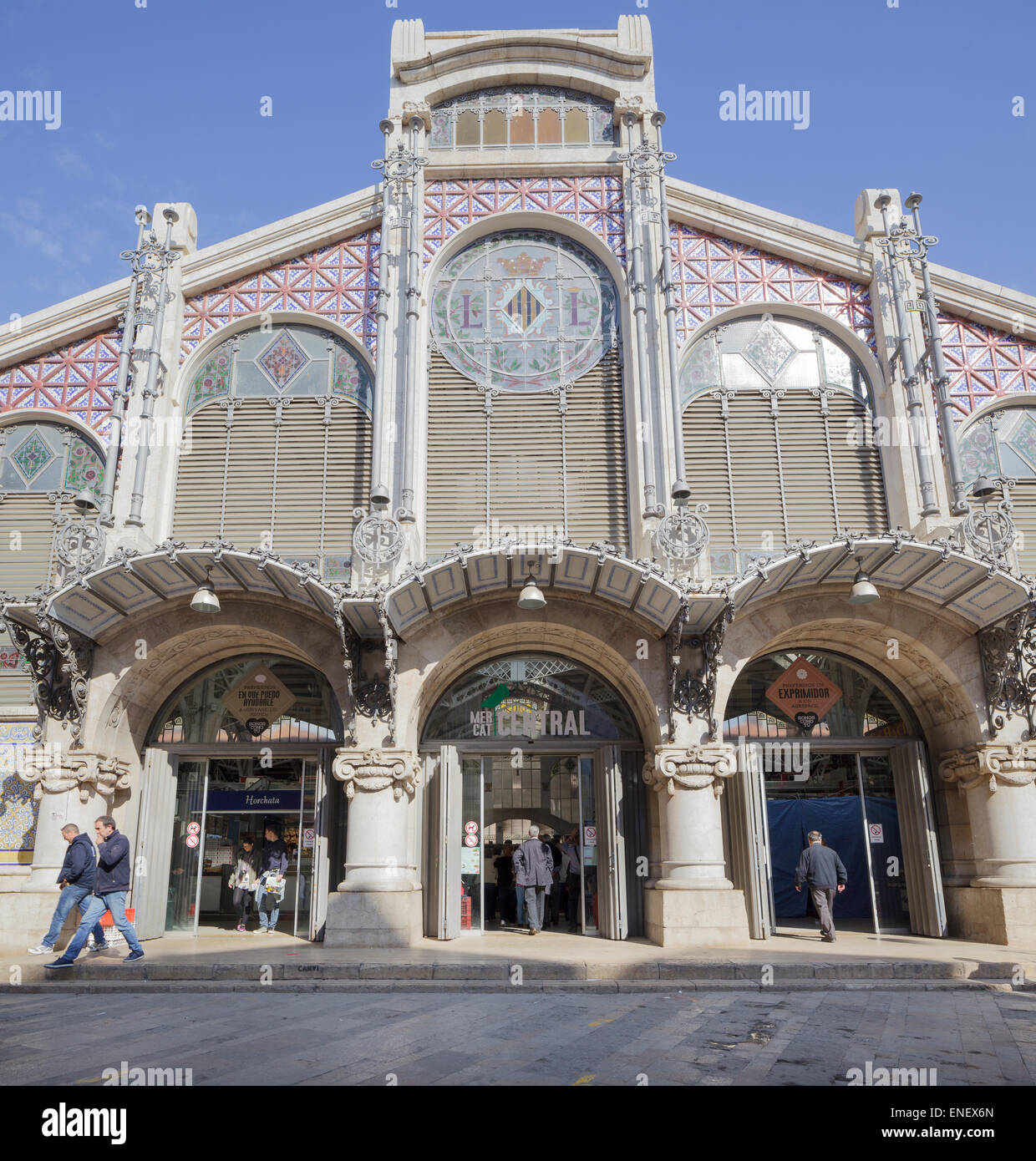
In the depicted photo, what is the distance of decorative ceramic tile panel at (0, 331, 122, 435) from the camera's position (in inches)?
634

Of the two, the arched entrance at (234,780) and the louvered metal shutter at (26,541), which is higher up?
the louvered metal shutter at (26,541)

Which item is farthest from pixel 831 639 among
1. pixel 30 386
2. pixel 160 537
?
pixel 30 386

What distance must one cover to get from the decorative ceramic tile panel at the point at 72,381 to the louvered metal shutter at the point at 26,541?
1571 millimetres

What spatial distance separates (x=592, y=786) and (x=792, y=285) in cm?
941

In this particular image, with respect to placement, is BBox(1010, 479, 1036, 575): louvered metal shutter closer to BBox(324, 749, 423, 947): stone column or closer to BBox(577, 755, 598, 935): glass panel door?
BBox(577, 755, 598, 935): glass panel door

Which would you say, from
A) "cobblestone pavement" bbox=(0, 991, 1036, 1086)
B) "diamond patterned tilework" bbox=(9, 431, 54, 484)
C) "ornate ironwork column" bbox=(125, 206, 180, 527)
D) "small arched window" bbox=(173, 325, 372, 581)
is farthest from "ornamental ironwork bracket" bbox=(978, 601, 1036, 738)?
"diamond patterned tilework" bbox=(9, 431, 54, 484)

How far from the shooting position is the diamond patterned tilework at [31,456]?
16125 millimetres

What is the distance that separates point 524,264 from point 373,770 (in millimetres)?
9332

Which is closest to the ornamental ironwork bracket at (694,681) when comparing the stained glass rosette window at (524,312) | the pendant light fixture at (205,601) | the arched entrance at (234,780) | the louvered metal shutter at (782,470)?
the louvered metal shutter at (782,470)

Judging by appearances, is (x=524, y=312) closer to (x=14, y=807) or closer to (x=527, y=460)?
(x=527, y=460)

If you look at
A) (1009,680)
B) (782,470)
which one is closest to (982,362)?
(782,470)

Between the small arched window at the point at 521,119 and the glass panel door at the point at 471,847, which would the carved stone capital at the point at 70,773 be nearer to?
the glass panel door at the point at 471,847

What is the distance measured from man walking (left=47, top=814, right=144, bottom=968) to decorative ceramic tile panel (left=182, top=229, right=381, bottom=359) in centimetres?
859
